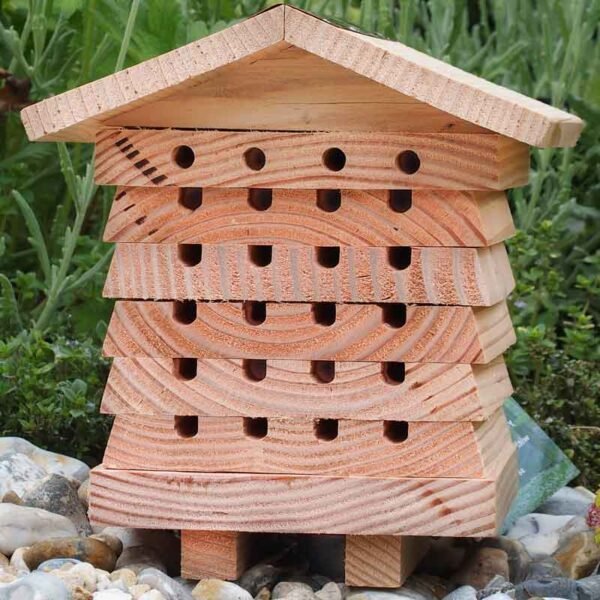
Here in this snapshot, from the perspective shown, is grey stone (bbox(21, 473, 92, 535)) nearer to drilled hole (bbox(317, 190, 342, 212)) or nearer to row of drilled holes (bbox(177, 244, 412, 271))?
row of drilled holes (bbox(177, 244, 412, 271))

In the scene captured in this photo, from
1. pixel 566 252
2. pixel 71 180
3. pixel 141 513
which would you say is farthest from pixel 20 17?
pixel 141 513

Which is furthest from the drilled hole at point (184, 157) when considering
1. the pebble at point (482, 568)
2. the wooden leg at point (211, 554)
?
the pebble at point (482, 568)

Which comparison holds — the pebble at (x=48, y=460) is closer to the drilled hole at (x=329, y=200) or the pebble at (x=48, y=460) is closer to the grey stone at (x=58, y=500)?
the grey stone at (x=58, y=500)

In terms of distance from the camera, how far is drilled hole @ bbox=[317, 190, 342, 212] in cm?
251

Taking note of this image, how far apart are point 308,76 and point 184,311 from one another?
0.51 meters

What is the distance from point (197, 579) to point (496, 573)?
23.1 inches

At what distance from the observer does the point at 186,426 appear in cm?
261

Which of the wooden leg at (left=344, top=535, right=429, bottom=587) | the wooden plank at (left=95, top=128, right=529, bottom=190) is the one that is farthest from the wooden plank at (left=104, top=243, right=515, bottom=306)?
the wooden leg at (left=344, top=535, right=429, bottom=587)

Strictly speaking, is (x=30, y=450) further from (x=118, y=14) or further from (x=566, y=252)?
(x=566, y=252)

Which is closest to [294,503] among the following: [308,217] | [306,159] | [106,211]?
[308,217]

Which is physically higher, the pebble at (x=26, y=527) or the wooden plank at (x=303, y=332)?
the wooden plank at (x=303, y=332)

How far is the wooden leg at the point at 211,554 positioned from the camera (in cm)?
257

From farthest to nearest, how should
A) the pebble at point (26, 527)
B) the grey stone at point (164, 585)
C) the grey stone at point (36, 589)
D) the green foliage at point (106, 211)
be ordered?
1. the green foliage at point (106, 211)
2. the pebble at point (26, 527)
3. the grey stone at point (164, 585)
4. the grey stone at point (36, 589)

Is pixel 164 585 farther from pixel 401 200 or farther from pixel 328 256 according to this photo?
pixel 401 200
